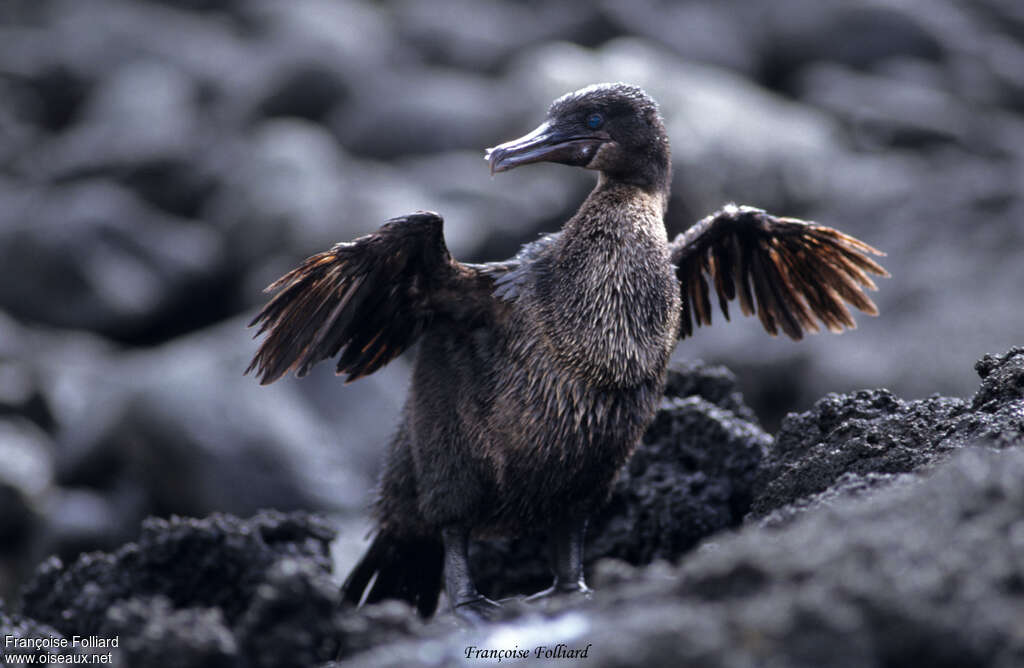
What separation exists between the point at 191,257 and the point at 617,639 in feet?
39.6

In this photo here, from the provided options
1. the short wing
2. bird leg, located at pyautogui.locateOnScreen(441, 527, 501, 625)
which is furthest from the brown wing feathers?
bird leg, located at pyautogui.locateOnScreen(441, 527, 501, 625)

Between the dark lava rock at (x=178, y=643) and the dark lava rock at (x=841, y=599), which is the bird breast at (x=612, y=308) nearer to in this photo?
the dark lava rock at (x=841, y=599)

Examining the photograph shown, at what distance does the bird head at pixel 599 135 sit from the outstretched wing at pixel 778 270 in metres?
0.49

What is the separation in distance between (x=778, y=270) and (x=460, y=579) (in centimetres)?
194

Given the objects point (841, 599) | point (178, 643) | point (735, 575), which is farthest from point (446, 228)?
point (841, 599)

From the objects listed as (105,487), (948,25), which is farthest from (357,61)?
(948,25)

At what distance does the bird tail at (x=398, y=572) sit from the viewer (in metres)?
4.60

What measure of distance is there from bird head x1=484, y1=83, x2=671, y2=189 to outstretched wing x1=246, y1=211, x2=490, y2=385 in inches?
19.0

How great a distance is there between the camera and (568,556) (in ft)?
14.5

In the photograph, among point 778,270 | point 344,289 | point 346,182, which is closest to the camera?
point 344,289

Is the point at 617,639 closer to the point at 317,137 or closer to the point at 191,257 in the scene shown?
the point at 191,257

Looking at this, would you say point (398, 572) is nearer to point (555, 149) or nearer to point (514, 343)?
point (514, 343)

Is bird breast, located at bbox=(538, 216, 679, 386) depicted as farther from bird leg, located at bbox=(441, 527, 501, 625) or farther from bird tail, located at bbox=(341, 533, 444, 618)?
bird tail, located at bbox=(341, 533, 444, 618)

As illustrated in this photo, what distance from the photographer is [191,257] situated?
1341cm
